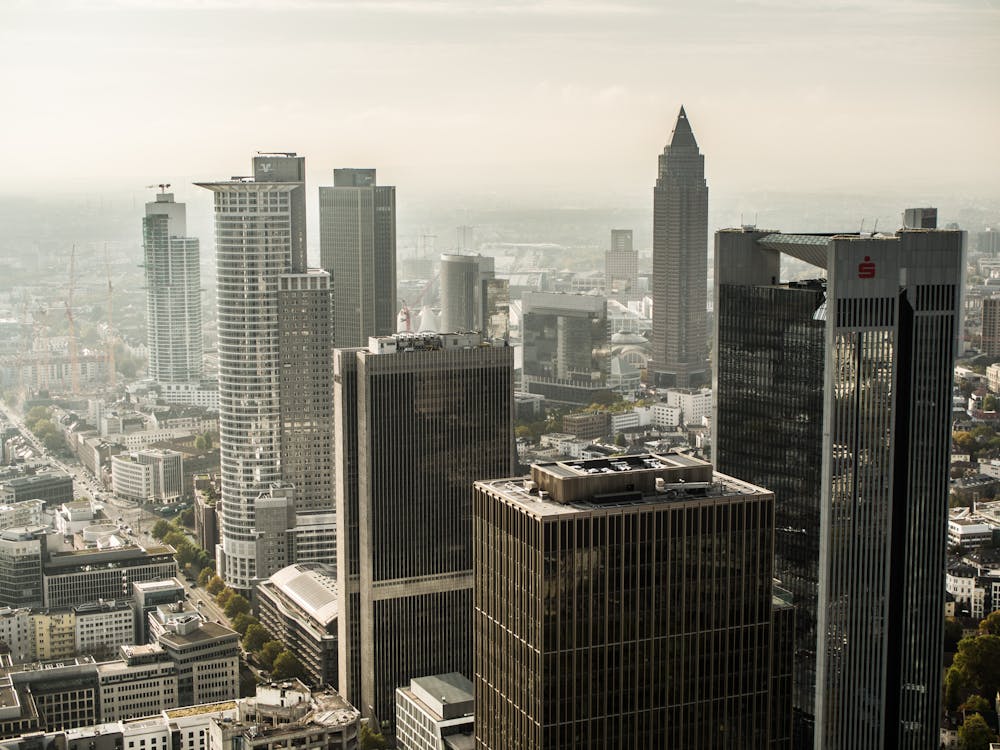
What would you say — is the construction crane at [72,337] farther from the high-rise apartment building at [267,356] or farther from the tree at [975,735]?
the tree at [975,735]

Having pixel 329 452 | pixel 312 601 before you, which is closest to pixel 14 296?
pixel 329 452

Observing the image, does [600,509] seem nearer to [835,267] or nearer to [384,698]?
[835,267]

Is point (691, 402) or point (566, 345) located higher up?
point (566, 345)

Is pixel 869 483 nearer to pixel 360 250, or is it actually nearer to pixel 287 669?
pixel 287 669

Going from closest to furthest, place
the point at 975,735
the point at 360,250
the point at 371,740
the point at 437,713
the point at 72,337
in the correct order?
the point at 437,713 → the point at 975,735 → the point at 371,740 → the point at 360,250 → the point at 72,337

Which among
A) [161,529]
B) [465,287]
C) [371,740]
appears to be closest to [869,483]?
[371,740]

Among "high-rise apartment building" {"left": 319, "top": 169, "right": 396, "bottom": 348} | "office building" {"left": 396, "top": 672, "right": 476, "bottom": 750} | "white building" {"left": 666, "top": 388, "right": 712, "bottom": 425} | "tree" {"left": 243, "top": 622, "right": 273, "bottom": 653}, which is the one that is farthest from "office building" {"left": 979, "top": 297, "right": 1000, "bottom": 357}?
"office building" {"left": 396, "top": 672, "right": 476, "bottom": 750}

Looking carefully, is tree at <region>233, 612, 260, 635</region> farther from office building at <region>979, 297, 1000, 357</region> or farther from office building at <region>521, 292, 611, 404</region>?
office building at <region>979, 297, 1000, 357</region>
